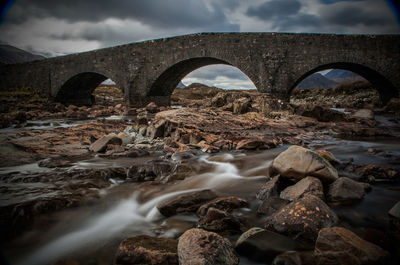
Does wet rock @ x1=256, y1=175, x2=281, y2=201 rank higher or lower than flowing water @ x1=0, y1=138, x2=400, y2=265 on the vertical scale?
higher

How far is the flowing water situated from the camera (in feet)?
5.95

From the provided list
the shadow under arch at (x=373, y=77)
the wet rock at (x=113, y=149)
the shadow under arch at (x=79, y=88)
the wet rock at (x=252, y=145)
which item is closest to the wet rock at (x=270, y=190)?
the wet rock at (x=252, y=145)

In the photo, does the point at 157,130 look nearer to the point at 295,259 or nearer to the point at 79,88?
the point at 295,259

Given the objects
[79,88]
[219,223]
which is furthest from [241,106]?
[79,88]

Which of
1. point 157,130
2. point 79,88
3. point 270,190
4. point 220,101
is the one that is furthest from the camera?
point 79,88

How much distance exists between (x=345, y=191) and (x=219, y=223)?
4.59 ft

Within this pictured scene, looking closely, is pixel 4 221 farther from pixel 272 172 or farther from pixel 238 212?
pixel 272 172

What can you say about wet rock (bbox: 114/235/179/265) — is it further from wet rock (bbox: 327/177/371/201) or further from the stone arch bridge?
the stone arch bridge

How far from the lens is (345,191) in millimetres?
2297

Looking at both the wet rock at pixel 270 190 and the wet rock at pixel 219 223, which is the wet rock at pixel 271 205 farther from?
the wet rock at pixel 219 223

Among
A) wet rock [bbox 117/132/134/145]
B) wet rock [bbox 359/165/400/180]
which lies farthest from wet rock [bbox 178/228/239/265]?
wet rock [bbox 117/132/134/145]

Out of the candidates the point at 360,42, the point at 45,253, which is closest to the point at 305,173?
the point at 45,253

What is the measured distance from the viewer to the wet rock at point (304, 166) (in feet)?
8.03

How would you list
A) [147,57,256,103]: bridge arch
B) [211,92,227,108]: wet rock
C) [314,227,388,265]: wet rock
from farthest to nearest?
[147,57,256,103]: bridge arch → [211,92,227,108]: wet rock → [314,227,388,265]: wet rock
